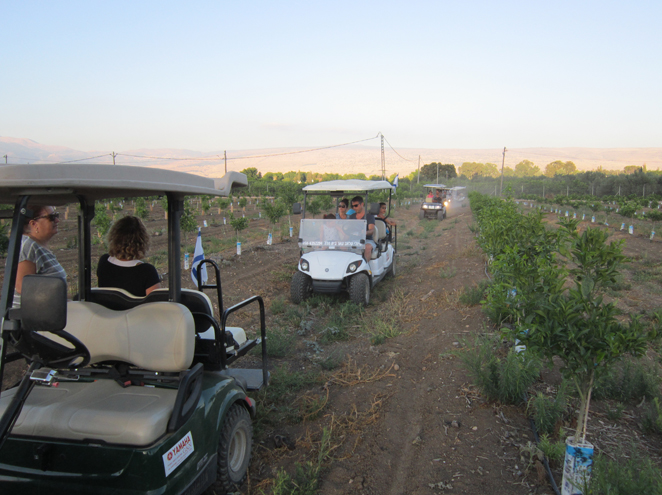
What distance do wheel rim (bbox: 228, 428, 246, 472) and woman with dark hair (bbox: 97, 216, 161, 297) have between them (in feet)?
3.95

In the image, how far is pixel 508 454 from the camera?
348 cm

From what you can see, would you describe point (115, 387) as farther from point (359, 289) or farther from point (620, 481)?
point (359, 289)

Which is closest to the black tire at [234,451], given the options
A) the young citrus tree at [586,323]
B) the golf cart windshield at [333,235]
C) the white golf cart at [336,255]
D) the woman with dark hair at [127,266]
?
the woman with dark hair at [127,266]

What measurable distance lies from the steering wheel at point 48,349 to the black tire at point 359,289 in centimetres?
598

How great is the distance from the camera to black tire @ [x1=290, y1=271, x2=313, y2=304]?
8.10 meters

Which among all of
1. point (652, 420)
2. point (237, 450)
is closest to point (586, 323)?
point (652, 420)

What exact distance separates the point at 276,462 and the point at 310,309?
14.9 feet

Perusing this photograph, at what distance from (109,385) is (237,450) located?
1.03m

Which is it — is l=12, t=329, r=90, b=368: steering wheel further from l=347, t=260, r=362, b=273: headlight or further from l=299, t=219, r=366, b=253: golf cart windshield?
l=299, t=219, r=366, b=253: golf cart windshield

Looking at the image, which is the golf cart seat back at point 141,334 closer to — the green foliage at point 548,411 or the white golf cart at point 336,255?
the green foliage at point 548,411

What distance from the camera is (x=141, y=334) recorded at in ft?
8.60

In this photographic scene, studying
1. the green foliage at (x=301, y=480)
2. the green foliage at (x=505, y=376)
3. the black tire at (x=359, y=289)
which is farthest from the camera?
the black tire at (x=359, y=289)

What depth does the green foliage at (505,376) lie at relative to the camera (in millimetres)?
4086

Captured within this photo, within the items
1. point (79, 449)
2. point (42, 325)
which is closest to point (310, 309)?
point (79, 449)
